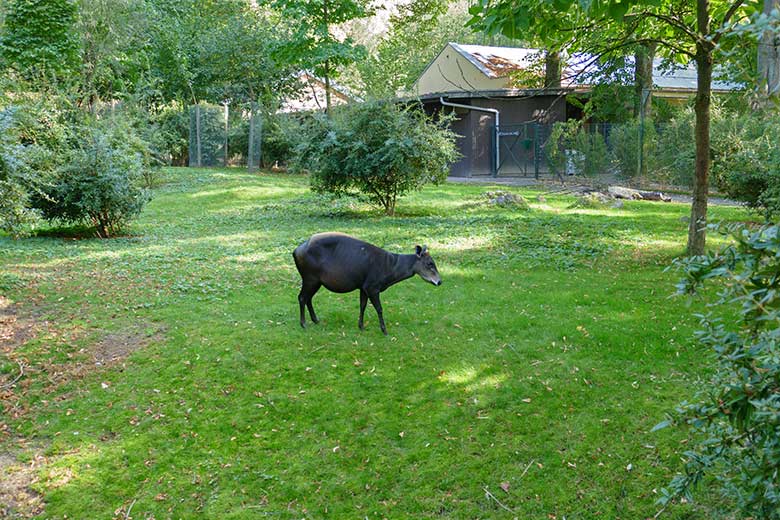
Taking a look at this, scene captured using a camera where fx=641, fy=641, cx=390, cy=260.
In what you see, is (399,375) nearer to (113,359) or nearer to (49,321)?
(113,359)

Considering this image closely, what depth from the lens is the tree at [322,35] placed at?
72.2ft

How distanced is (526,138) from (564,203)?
1066cm

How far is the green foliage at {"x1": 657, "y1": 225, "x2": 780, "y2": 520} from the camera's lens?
2111 mm

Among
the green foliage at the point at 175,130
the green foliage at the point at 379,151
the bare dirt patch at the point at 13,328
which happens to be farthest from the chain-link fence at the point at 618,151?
the bare dirt patch at the point at 13,328

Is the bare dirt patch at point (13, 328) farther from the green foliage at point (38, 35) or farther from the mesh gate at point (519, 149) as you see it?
the mesh gate at point (519, 149)

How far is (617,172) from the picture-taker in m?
23.1

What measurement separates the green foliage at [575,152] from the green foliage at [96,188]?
15.3m

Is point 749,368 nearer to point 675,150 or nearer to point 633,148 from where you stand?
point 675,150

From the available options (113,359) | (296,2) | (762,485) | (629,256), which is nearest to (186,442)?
(113,359)

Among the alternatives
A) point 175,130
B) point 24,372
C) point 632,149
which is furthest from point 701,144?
point 175,130

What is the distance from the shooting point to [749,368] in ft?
7.54

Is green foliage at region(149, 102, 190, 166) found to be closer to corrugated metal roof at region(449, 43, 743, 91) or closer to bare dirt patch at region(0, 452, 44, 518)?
corrugated metal roof at region(449, 43, 743, 91)

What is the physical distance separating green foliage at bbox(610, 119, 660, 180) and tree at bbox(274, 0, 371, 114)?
9.65 m

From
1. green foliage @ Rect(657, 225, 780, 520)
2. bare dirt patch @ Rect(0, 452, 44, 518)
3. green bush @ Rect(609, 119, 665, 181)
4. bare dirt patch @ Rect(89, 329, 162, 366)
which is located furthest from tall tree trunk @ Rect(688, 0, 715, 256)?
green bush @ Rect(609, 119, 665, 181)
